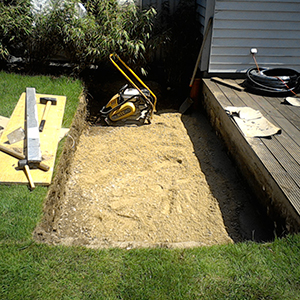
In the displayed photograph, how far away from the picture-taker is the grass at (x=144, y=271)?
2.32 meters

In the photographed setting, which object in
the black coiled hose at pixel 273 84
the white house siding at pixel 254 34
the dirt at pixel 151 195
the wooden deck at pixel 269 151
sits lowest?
the dirt at pixel 151 195

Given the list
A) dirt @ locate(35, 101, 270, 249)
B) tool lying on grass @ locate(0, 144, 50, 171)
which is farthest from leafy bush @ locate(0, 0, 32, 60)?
tool lying on grass @ locate(0, 144, 50, 171)

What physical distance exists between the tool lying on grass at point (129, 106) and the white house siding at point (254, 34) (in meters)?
1.27

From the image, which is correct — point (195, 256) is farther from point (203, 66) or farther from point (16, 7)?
point (16, 7)

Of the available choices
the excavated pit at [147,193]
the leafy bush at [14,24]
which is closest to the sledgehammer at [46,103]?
the excavated pit at [147,193]

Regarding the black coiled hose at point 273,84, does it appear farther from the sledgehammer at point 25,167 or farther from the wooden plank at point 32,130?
the sledgehammer at point 25,167

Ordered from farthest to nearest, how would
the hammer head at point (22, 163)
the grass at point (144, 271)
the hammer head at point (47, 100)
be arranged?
the hammer head at point (47, 100), the hammer head at point (22, 163), the grass at point (144, 271)

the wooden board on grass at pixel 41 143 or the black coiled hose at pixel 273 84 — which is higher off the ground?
the black coiled hose at pixel 273 84

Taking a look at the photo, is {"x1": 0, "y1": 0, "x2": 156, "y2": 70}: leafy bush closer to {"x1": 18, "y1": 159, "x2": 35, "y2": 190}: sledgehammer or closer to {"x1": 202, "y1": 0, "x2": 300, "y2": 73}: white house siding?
{"x1": 202, "y1": 0, "x2": 300, "y2": 73}: white house siding

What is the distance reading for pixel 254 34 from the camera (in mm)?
5605

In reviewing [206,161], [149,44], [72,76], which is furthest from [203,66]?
[72,76]

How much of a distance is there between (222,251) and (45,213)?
1.63 m

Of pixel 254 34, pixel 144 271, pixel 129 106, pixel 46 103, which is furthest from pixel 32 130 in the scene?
pixel 254 34

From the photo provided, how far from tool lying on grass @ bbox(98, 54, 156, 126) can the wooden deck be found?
1.04m
